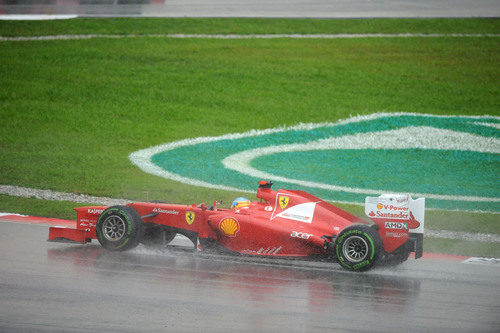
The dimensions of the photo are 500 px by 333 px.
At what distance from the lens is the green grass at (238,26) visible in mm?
28750

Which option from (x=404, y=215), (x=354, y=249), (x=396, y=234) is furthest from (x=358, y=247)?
(x=404, y=215)

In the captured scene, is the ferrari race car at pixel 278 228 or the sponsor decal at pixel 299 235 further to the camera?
the sponsor decal at pixel 299 235

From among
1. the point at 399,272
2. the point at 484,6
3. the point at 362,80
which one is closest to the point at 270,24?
the point at 362,80

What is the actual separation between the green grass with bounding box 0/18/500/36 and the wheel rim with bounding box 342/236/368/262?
66.7ft

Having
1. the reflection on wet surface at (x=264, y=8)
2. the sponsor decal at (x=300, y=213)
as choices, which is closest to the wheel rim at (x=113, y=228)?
the sponsor decal at (x=300, y=213)

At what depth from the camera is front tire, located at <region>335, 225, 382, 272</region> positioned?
9.20m

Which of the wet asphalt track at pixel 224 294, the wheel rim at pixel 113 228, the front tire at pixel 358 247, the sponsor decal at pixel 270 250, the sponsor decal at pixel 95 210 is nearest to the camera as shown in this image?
the wet asphalt track at pixel 224 294

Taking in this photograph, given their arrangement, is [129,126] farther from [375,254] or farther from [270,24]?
[375,254]

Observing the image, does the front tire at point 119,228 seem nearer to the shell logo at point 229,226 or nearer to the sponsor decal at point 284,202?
the shell logo at point 229,226

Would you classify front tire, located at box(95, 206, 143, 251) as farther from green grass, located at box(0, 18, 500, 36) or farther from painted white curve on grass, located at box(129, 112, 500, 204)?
green grass, located at box(0, 18, 500, 36)

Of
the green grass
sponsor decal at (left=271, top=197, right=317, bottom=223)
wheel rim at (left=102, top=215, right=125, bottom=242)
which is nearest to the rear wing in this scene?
sponsor decal at (left=271, top=197, right=317, bottom=223)

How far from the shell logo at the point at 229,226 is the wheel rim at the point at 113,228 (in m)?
1.39

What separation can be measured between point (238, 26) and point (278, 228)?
20456mm

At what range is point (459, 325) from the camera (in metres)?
7.16
